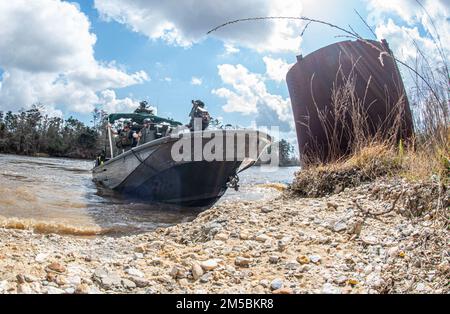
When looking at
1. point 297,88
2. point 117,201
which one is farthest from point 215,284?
point 117,201

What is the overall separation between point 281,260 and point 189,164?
724cm

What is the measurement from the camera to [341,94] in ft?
16.8

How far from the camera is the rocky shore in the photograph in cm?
185

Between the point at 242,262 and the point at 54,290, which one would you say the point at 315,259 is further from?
the point at 54,290

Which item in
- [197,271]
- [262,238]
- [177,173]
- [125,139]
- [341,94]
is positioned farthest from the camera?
[125,139]

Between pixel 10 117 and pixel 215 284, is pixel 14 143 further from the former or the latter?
pixel 215 284

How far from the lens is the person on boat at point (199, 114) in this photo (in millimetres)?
9391

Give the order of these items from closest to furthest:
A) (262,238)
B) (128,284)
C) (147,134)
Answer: (128,284), (262,238), (147,134)

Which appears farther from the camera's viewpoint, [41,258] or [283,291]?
[41,258]

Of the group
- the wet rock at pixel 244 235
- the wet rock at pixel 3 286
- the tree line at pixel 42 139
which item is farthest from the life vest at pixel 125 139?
the tree line at pixel 42 139

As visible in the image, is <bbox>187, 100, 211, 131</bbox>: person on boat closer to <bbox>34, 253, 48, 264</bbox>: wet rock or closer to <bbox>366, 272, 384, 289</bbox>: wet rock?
<bbox>34, 253, 48, 264</bbox>: wet rock

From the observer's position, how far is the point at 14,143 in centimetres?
6888

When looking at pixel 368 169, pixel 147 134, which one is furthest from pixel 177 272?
pixel 147 134

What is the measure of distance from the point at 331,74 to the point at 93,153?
2857 inches
